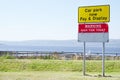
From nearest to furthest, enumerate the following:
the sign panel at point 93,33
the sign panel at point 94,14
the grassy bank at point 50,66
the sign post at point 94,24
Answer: the sign panel at point 94,14
the sign post at point 94,24
the sign panel at point 93,33
the grassy bank at point 50,66

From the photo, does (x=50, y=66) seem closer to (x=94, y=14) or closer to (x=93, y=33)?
(x=93, y=33)

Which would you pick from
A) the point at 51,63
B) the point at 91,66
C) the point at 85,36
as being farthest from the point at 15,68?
the point at 85,36

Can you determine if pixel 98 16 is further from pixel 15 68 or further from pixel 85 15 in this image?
pixel 15 68

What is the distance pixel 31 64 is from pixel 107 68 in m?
5.92

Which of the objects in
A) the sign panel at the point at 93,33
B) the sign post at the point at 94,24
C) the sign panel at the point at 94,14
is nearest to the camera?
the sign panel at the point at 94,14

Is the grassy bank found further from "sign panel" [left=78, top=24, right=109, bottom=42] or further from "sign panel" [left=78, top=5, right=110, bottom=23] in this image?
"sign panel" [left=78, top=5, right=110, bottom=23]

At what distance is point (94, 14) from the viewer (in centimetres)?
2503

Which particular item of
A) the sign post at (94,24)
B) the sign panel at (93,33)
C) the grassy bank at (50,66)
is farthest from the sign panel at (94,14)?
the grassy bank at (50,66)

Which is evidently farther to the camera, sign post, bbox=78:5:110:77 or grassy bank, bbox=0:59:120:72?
grassy bank, bbox=0:59:120:72

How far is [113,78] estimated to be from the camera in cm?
2302

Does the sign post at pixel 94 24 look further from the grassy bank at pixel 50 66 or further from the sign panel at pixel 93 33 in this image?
the grassy bank at pixel 50 66

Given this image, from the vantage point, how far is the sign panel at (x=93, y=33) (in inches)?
982

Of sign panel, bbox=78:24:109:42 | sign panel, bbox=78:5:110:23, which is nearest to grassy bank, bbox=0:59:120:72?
sign panel, bbox=78:24:109:42

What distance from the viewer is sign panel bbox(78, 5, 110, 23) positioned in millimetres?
24609
